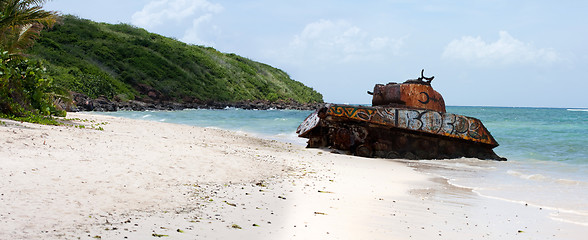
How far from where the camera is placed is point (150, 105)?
157 ft

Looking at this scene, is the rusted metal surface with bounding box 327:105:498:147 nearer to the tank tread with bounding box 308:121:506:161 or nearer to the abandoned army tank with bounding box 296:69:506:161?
the abandoned army tank with bounding box 296:69:506:161

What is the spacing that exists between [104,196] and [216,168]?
2.55m

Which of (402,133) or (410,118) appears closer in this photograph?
(410,118)

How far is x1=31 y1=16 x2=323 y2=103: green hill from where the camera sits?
161ft

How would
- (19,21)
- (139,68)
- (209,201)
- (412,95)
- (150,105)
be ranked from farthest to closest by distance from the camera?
(139,68), (150,105), (412,95), (19,21), (209,201)

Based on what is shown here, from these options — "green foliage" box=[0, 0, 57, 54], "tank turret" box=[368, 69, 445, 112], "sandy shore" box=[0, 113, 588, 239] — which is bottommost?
"sandy shore" box=[0, 113, 588, 239]

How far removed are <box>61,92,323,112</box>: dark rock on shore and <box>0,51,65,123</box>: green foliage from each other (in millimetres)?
9594

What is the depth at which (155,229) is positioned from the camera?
441 cm

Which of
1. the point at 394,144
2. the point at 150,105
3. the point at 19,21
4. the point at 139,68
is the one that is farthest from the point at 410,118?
the point at 139,68

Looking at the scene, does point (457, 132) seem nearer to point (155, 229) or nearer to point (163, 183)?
point (163, 183)

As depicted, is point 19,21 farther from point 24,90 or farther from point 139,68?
point 139,68

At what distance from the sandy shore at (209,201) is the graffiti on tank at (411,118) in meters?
4.32

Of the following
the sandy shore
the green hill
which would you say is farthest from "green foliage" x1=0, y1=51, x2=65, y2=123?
the green hill

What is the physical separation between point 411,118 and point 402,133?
489mm
